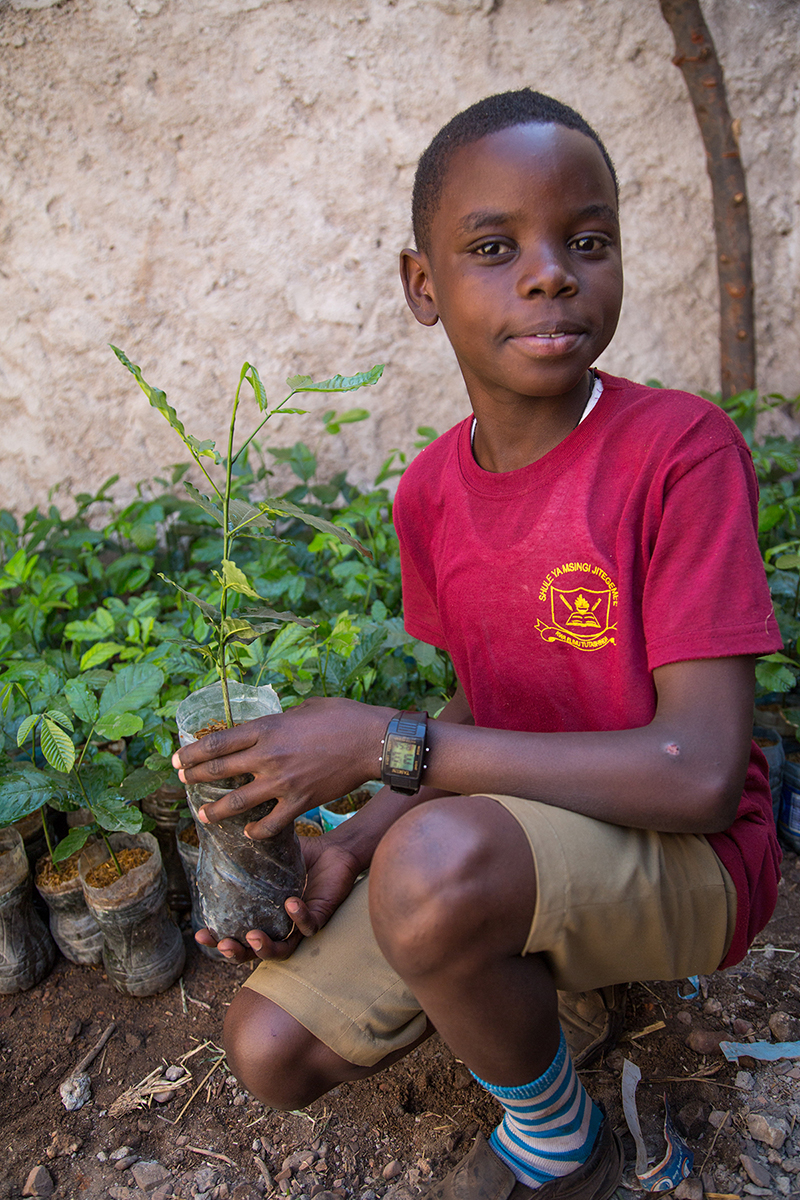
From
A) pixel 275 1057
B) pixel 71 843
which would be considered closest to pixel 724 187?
pixel 71 843

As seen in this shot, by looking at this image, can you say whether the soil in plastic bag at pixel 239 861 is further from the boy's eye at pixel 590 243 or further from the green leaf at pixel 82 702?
the boy's eye at pixel 590 243

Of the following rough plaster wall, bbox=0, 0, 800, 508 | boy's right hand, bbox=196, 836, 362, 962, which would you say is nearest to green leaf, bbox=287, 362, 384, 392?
boy's right hand, bbox=196, 836, 362, 962

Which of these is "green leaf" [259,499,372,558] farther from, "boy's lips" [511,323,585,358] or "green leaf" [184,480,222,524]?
"boy's lips" [511,323,585,358]

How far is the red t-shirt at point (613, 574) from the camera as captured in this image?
115 centimetres

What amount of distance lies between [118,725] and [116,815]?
6.6 inches

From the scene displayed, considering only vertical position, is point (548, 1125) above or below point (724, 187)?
below

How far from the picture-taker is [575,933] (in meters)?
1.10

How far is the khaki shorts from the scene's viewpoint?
1.08 meters

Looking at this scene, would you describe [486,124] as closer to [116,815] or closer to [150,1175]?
→ [116,815]

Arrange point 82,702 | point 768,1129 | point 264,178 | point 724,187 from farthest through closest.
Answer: point 724,187 < point 264,178 < point 82,702 < point 768,1129

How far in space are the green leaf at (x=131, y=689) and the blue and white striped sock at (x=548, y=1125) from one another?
0.96 meters

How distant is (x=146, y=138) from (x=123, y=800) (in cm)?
222

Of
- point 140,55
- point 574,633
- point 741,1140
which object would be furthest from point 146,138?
point 741,1140

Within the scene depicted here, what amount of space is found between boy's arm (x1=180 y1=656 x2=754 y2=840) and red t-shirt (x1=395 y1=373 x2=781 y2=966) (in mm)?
68
